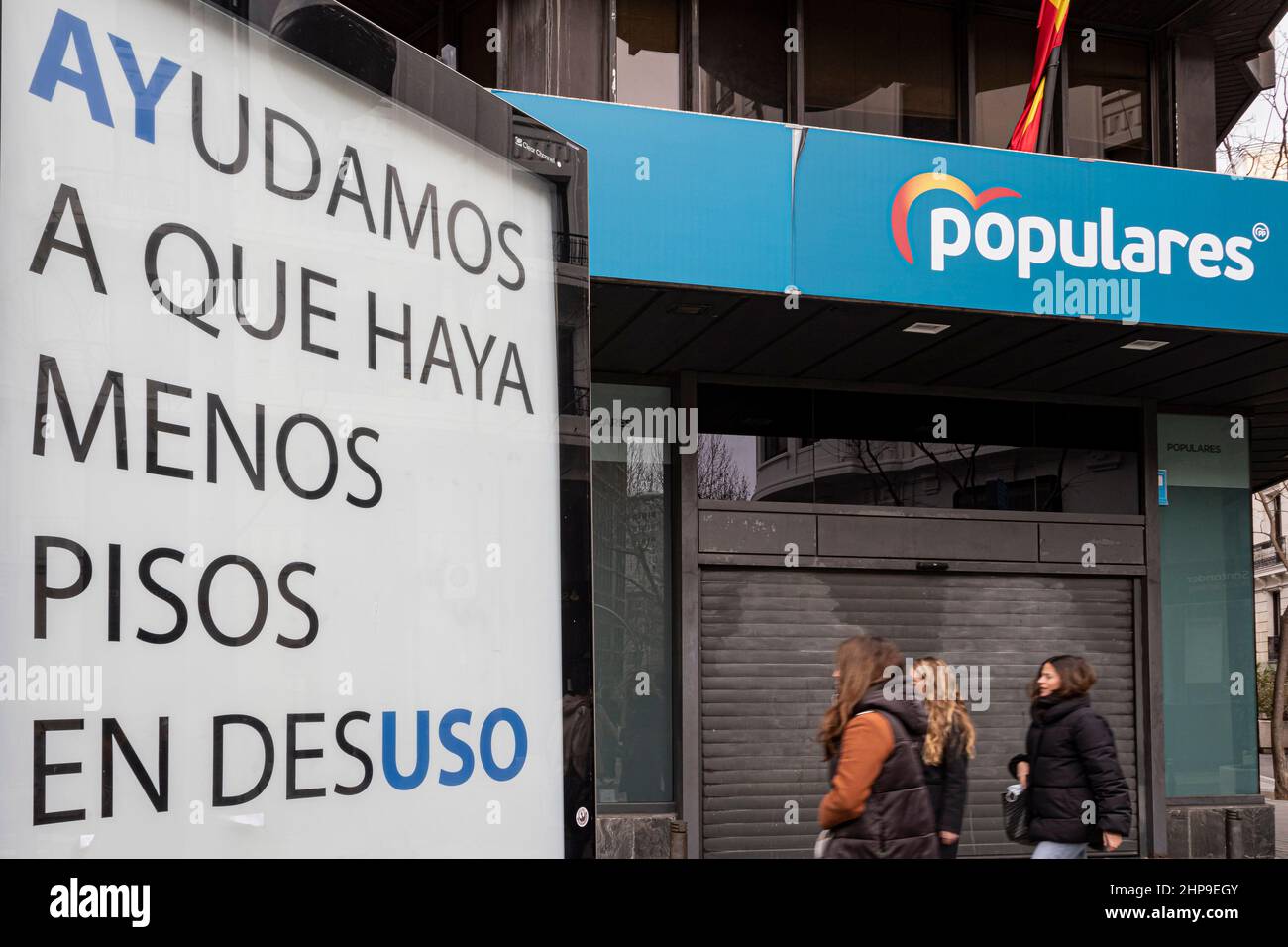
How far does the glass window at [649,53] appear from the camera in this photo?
9.76 meters

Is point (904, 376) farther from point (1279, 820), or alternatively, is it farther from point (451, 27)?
point (1279, 820)

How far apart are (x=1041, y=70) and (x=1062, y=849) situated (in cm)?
658

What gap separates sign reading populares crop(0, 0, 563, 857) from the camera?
131 centimetres

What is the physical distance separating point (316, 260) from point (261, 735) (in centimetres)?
65

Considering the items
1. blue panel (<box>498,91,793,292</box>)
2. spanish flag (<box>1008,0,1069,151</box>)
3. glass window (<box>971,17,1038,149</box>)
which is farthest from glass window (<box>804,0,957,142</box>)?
blue panel (<box>498,91,793,292</box>)

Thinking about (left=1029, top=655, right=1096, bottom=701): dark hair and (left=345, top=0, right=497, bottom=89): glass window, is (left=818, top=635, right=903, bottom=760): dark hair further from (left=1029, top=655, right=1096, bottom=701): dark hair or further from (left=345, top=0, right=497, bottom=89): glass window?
(left=345, top=0, right=497, bottom=89): glass window

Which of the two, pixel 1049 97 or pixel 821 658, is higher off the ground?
pixel 1049 97

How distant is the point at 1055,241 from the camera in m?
9.09

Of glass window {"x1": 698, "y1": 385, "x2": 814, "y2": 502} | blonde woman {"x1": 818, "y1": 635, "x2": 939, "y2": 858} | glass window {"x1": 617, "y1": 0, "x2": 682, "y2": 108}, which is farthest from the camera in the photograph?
Result: glass window {"x1": 698, "y1": 385, "x2": 814, "y2": 502}

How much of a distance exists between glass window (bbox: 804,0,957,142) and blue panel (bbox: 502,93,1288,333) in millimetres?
1488

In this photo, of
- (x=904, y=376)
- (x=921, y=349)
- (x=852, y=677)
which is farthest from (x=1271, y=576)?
(x=852, y=677)

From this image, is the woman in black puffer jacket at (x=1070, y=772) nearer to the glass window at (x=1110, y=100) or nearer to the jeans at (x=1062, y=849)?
the jeans at (x=1062, y=849)
